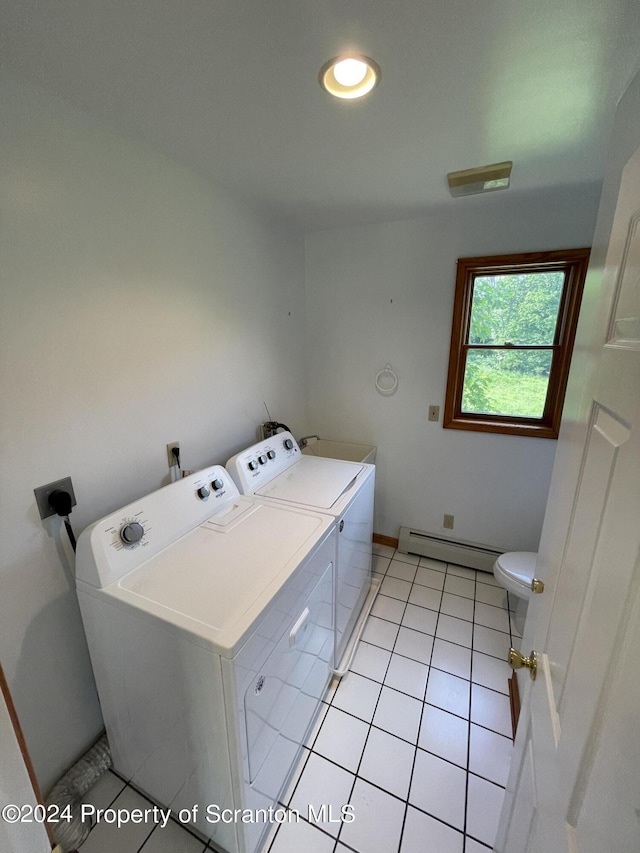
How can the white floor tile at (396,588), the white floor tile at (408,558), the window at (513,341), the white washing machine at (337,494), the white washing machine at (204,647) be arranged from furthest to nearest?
the white floor tile at (408,558) → the white floor tile at (396,588) → the window at (513,341) → the white washing machine at (337,494) → the white washing machine at (204,647)

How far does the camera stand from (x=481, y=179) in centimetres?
153

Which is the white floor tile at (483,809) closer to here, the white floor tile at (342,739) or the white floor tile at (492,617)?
the white floor tile at (342,739)

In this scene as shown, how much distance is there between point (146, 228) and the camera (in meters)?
1.33

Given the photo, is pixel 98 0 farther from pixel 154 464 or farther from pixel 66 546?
pixel 66 546

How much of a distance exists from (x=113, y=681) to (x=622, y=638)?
1396 millimetres

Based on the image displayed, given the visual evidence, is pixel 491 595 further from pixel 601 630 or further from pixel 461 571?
pixel 601 630

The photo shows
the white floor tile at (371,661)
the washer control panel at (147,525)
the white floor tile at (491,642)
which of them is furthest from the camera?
the white floor tile at (491,642)

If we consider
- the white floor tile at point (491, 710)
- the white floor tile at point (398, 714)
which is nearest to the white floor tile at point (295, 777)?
the white floor tile at point (398, 714)

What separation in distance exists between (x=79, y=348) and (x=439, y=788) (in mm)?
2060

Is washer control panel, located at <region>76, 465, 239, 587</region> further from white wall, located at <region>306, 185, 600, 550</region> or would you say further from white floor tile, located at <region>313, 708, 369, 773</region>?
white wall, located at <region>306, 185, 600, 550</region>

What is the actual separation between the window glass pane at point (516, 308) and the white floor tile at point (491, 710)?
1.88 m

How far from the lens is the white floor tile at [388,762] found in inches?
50.3

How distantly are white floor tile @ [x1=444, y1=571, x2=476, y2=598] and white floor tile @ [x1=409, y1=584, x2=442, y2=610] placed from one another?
93 millimetres

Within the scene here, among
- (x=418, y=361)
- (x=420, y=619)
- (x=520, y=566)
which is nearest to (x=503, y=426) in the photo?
(x=418, y=361)
